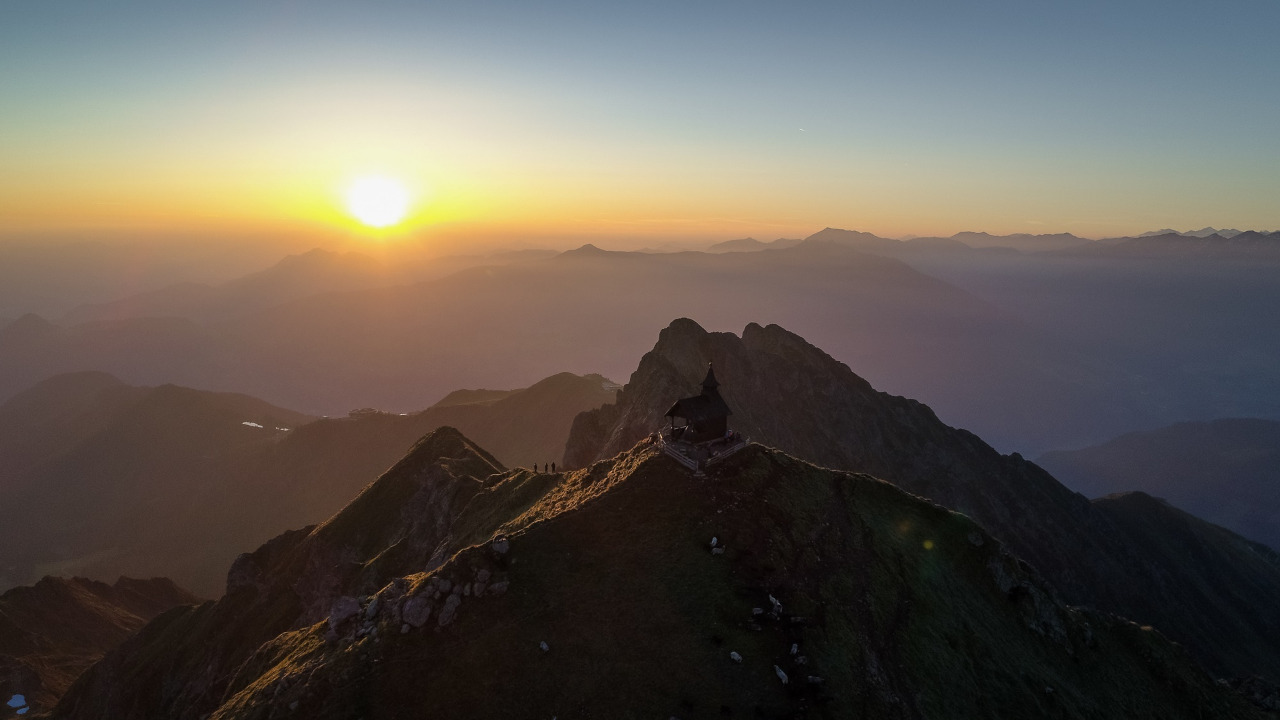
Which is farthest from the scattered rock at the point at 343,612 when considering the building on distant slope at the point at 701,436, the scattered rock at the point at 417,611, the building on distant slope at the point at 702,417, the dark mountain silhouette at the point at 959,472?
the dark mountain silhouette at the point at 959,472

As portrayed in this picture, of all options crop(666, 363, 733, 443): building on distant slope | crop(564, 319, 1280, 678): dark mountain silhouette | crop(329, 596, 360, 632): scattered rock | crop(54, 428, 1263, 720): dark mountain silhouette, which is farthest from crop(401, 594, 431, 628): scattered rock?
crop(564, 319, 1280, 678): dark mountain silhouette

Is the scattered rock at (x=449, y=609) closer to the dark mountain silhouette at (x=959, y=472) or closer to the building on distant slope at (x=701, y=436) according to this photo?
the building on distant slope at (x=701, y=436)

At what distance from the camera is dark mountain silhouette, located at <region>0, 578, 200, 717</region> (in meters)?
110

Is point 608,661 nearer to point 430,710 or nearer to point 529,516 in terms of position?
point 430,710

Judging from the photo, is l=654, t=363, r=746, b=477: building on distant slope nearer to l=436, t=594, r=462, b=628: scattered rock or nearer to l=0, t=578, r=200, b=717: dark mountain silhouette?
l=436, t=594, r=462, b=628: scattered rock

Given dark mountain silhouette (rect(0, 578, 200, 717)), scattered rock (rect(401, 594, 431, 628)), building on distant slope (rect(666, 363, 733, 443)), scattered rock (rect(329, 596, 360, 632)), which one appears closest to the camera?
scattered rock (rect(401, 594, 431, 628))

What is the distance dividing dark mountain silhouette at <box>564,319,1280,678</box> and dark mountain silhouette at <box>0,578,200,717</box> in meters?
101

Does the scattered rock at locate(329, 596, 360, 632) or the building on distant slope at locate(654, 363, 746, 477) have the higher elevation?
the building on distant slope at locate(654, 363, 746, 477)

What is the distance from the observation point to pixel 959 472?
155875 mm

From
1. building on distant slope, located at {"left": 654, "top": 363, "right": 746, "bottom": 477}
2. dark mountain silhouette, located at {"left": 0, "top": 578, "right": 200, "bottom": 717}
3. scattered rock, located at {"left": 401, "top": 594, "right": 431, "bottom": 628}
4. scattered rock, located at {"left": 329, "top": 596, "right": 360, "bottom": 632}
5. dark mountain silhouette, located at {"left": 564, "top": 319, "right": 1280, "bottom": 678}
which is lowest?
dark mountain silhouette, located at {"left": 0, "top": 578, "right": 200, "bottom": 717}

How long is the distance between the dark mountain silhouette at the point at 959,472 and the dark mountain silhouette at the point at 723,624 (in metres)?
66.1

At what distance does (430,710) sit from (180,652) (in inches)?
3150

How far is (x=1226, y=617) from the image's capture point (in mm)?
149625

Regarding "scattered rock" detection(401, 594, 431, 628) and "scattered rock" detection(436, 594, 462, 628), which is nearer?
"scattered rock" detection(436, 594, 462, 628)
